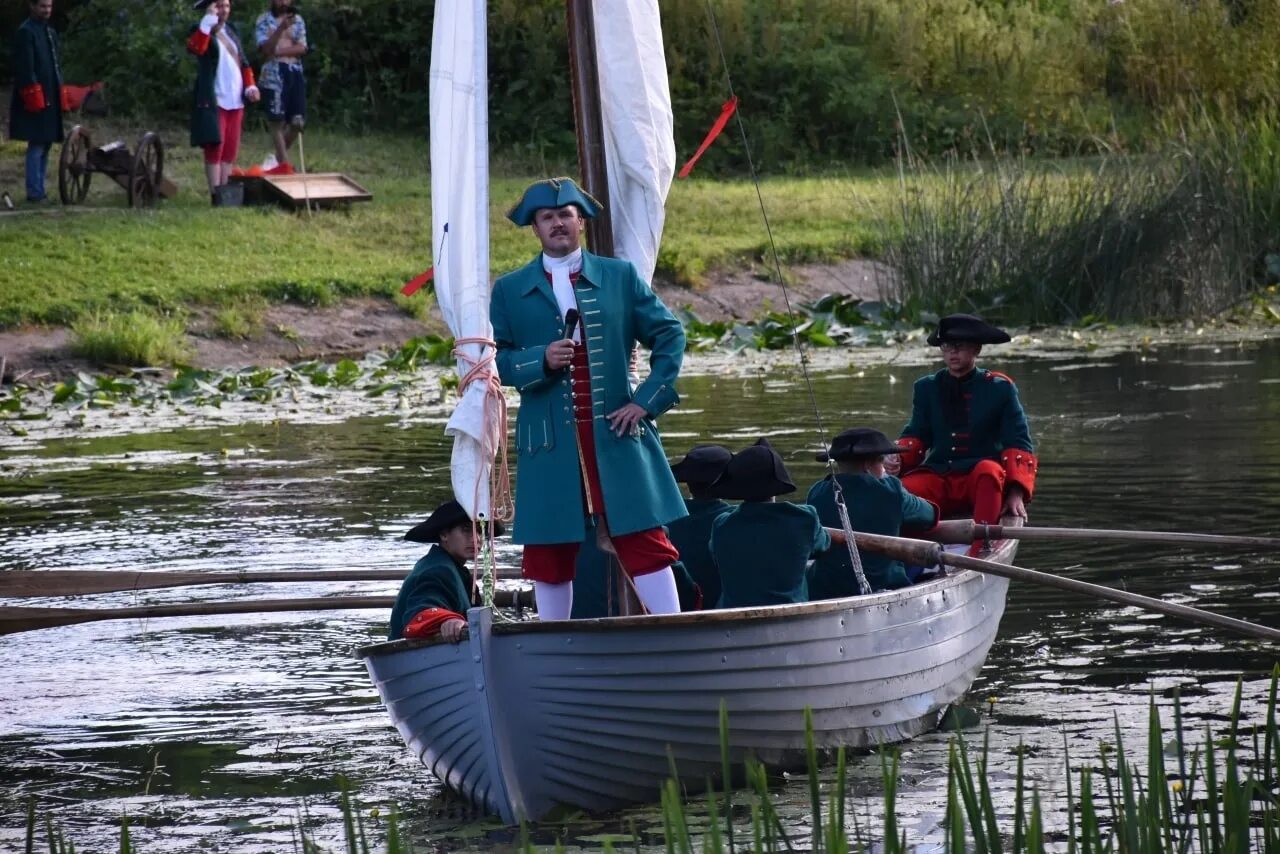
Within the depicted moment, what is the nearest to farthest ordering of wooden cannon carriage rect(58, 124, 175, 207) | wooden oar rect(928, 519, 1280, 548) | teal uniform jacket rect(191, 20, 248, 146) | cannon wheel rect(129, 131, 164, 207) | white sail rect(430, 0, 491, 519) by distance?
white sail rect(430, 0, 491, 519) → wooden oar rect(928, 519, 1280, 548) → teal uniform jacket rect(191, 20, 248, 146) → wooden cannon carriage rect(58, 124, 175, 207) → cannon wheel rect(129, 131, 164, 207)

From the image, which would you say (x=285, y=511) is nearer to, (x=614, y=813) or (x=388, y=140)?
(x=614, y=813)

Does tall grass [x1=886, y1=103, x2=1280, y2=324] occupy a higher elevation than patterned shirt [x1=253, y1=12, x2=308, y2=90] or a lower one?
lower

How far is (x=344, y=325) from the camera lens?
19.3 m

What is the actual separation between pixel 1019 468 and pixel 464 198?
3370 mm

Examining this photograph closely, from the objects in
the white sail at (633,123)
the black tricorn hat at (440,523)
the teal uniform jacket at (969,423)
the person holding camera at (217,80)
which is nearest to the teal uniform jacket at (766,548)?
the black tricorn hat at (440,523)

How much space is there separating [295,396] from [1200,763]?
11192 mm

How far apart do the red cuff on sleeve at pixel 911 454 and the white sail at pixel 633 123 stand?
2.45 meters

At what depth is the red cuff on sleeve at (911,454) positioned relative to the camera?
30.1 feet

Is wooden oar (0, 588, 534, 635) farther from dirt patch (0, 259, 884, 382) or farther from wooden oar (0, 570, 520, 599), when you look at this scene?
dirt patch (0, 259, 884, 382)

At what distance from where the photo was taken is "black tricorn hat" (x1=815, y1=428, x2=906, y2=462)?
759 centimetres

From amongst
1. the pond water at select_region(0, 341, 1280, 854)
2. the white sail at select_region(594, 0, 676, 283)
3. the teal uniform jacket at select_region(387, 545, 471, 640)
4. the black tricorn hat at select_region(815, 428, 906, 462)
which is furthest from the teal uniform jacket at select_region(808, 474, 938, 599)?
the teal uniform jacket at select_region(387, 545, 471, 640)

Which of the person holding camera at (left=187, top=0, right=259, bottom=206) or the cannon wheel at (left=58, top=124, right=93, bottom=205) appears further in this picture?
the cannon wheel at (left=58, top=124, right=93, bottom=205)

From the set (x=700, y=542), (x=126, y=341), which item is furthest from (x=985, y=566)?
(x=126, y=341)

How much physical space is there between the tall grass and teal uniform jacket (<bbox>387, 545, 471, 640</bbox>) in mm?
12776
